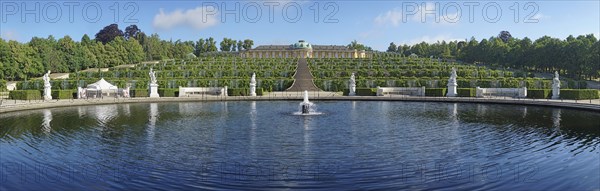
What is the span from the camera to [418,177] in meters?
13.0

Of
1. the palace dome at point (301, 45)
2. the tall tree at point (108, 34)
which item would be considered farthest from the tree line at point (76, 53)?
the palace dome at point (301, 45)

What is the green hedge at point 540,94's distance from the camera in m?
46.6

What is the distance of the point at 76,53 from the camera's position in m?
114

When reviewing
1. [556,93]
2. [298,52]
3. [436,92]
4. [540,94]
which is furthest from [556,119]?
[298,52]

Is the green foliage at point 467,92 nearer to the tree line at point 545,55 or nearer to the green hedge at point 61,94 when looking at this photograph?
the green hedge at point 61,94

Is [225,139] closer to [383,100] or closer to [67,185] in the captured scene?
[67,185]

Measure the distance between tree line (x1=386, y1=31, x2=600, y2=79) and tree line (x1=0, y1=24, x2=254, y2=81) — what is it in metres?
101

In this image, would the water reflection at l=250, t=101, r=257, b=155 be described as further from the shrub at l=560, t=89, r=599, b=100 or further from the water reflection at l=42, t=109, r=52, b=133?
the shrub at l=560, t=89, r=599, b=100

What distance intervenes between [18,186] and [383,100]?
36082 mm

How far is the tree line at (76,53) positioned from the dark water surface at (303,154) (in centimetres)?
7289

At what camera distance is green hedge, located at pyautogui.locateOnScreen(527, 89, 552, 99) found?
153 feet

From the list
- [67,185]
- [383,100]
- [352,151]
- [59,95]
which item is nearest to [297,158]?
[352,151]

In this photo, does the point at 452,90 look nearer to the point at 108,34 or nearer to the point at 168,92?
the point at 168,92

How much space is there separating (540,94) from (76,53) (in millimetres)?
104706
